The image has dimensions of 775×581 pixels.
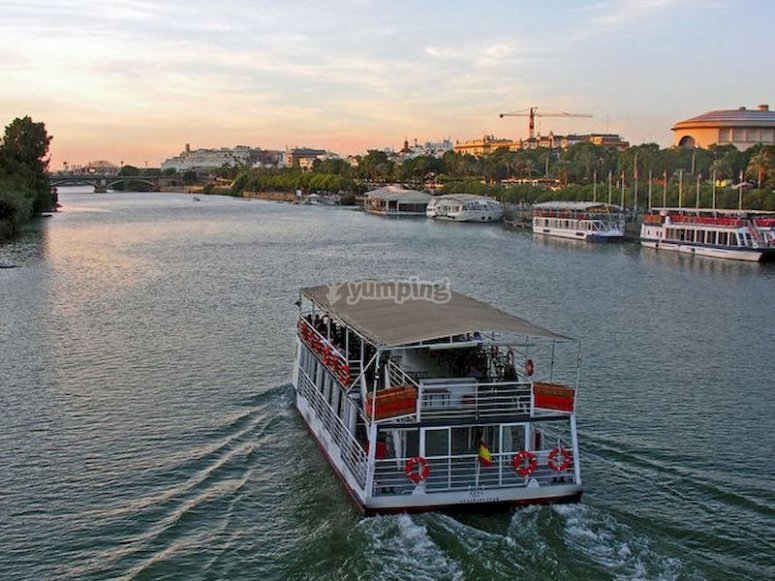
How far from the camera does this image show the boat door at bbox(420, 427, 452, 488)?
20.5m

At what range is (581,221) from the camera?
106 metres

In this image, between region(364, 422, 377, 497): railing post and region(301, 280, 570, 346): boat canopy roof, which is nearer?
region(364, 422, 377, 497): railing post

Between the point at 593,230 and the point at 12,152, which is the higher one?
the point at 12,152

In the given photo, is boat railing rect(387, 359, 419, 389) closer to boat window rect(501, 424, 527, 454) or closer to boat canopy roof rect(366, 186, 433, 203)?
boat window rect(501, 424, 527, 454)

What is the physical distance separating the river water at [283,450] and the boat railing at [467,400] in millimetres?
2300

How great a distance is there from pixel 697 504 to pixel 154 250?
241 ft

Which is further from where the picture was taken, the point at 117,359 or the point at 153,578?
the point at 117,359

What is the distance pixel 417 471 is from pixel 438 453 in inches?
56.9

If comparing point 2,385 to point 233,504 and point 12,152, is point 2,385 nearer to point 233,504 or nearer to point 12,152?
point 233,504

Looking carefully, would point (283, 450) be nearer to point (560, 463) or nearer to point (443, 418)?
point (443, 418)

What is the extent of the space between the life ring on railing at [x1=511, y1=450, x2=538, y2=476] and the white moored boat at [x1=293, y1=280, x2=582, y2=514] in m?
0.02

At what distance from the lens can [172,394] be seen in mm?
31984

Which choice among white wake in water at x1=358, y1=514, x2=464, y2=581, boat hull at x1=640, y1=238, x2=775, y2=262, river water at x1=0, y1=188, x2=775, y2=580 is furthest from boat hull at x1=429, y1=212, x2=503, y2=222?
white wake in water at x1=358, y1=514, x2=464, y2=581

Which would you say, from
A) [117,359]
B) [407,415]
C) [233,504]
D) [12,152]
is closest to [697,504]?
[407,415]
